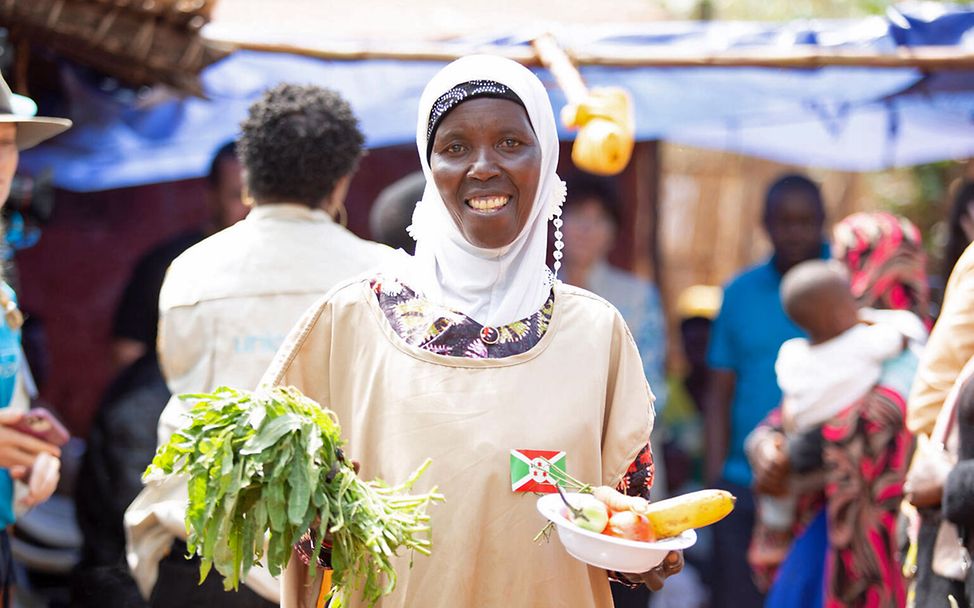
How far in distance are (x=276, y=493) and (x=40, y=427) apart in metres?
1.76

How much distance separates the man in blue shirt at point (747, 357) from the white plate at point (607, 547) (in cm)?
389

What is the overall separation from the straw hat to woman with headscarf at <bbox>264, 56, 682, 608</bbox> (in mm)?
1484

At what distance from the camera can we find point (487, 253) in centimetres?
293

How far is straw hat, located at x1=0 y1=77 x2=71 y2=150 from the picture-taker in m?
3.87

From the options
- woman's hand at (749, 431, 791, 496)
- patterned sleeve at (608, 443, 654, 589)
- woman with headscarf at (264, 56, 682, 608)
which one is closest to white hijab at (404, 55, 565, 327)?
woman with headscarf at (264, 56, 682, 608)

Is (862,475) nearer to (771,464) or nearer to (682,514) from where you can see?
(771,464)

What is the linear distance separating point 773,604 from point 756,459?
24.5 inches

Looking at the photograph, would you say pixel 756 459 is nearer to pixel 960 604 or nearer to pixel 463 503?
pixel 960 604

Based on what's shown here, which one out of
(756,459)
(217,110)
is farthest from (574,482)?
(217,110)

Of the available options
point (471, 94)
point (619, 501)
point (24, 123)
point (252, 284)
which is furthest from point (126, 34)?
point (619, 501)

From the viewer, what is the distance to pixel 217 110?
5.85 meters

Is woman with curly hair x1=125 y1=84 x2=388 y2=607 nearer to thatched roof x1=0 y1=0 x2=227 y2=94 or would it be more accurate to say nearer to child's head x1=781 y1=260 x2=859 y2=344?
thatched roof x1=0 y1=0 x2=227 y2=94

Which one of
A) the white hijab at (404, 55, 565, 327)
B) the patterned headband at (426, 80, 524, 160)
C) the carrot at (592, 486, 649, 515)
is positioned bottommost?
the carrot at (592, 486, 649, 515)

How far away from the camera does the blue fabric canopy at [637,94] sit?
5.62m
